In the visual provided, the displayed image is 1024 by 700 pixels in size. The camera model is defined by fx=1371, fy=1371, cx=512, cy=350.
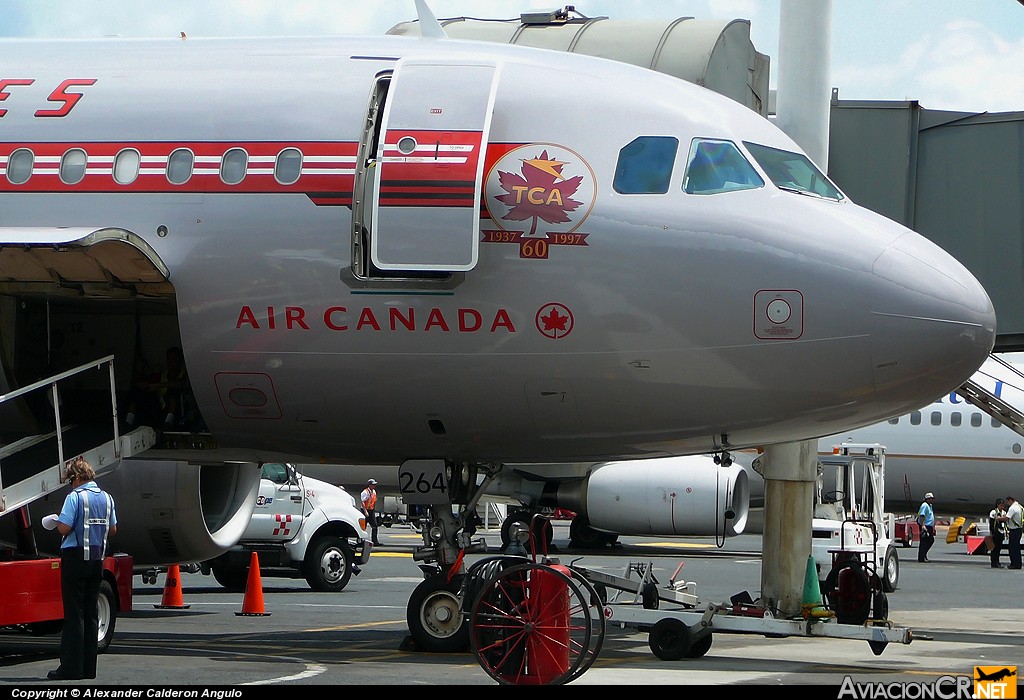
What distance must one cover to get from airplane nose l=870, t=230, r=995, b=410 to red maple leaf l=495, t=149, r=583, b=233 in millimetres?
2508

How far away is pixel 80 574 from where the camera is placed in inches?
404

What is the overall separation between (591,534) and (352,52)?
20.7m

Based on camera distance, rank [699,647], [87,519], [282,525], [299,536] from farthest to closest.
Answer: [299,536]
[282,525]
[699,647]
[87,519]

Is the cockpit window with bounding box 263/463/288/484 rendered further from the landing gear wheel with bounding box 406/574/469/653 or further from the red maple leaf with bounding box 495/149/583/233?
the red maple leaf with bounding box 495/149/583/233

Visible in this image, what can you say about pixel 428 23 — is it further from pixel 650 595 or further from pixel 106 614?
pixel 106 614

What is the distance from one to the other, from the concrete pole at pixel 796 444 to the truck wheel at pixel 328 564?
7.98 metres

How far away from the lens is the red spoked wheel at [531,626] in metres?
10.3

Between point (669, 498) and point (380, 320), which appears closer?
point (380, 320)

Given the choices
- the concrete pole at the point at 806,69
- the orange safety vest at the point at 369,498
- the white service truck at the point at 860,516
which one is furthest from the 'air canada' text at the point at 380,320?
the orange safety vest at the point at 369,498

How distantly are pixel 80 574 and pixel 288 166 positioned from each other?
373cm

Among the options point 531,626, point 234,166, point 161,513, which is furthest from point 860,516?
point 234,166

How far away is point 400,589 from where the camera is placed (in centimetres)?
2211

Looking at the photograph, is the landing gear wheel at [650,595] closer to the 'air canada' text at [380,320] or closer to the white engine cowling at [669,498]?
the 'air canada' text at [380,320]

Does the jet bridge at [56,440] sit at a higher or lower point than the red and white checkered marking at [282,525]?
higher
